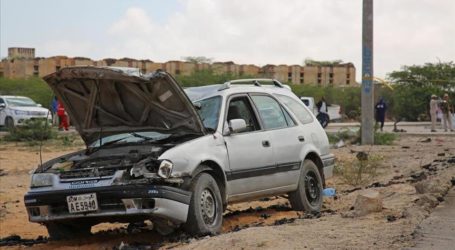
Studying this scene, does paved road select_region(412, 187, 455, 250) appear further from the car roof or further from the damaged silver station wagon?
the car roof

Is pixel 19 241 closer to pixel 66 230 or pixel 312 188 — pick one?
pixel 66 230

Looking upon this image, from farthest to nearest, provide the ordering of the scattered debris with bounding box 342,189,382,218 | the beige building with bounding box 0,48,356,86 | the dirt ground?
the beige building with bounding box 0,48,356,86 < the scattered debris with bounding box 342,189,382,218 < the dirt ground

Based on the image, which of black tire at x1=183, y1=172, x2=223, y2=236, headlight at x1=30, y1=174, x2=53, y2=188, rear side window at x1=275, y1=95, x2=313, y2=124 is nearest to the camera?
black tire at x1=183, y1=172, x2=223, y2=236

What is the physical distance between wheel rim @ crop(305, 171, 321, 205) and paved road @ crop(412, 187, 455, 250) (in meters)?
1.88

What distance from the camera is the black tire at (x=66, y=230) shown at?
7.88 meters

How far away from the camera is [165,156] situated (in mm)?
7125

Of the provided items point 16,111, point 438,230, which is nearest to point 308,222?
point 438,230

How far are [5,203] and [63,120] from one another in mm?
17030

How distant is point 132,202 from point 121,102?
5.10 feet

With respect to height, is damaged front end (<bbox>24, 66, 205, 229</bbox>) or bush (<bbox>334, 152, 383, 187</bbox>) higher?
damaged front end (<bbox>24, 66, 205, 229</bbox>)

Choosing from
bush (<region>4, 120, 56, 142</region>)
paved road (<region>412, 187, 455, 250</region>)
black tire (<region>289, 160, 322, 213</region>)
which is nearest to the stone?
paved road (<region>412, 187, 455, 250</region>)

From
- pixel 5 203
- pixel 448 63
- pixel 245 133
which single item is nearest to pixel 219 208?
pixel 245 133

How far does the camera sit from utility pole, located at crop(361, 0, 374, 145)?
2056 centimetres

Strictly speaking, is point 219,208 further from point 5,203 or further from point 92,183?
point 5,203
